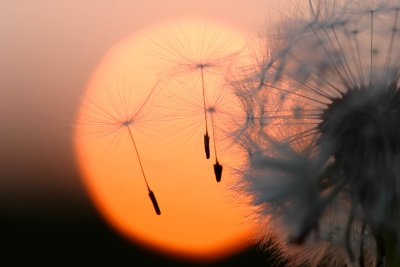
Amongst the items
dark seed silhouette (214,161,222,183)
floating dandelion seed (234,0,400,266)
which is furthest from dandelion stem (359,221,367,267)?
dark seed silhouette (214,161,222,183)

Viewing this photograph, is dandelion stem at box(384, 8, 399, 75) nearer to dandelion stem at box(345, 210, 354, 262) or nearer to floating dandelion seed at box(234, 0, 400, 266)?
floating dandelion seed at box(234, 0, 400, 266)

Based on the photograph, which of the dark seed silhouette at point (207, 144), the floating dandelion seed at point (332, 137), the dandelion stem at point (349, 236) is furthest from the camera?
the dark seed silhouette at point (207, 144)

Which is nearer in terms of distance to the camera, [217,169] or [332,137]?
[332,137]

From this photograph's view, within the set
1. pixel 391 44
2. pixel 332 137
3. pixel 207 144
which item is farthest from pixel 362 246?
pixel 391 44

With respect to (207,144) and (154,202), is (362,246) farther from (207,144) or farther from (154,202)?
(154,202)

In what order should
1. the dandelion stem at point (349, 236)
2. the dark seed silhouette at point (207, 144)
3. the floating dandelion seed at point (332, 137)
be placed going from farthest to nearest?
the dark seed silhouette at point (207, 144) → the dandelion stem at point (349, 236) → the floating dandelion seed at point (332, 137)

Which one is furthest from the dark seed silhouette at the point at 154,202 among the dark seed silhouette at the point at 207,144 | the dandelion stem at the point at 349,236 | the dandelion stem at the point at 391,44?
the dandelion stem at the point at 391,44

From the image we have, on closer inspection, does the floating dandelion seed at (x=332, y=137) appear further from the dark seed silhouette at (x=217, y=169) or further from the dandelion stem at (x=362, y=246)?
the dark seed silhouette at (x=217, y=169)

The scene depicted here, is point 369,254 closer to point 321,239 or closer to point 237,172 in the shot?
point 321,239
